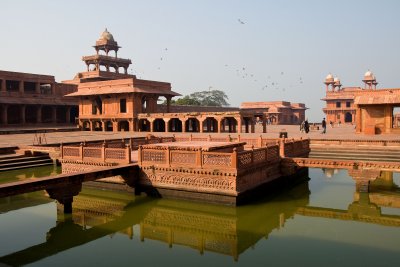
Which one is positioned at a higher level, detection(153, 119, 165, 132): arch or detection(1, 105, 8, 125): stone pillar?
detection(1, 105, 8, 125): stone pillar

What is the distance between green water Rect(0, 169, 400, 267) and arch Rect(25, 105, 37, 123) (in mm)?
32330

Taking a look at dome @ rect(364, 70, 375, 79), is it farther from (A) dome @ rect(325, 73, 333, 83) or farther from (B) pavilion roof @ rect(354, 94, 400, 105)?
(B) pavilion roof @ rect(354, 94, 400, 105)

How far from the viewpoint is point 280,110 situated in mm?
66688

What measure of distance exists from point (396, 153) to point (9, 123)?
37.6m

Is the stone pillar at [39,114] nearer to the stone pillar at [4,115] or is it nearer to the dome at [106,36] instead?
the stone pillar at [4,115]

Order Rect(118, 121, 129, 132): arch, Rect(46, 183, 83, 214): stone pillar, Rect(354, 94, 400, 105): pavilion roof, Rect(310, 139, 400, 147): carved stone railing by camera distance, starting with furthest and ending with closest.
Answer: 1. Rect(118, 121, 129, 132): arch
2. Rect(354, 94, 400, 105): pavilion roof
3. Rect(310, 139, 400, 147): carved stone railing
4. Rect(46, 183, 83, 214): stone pillar

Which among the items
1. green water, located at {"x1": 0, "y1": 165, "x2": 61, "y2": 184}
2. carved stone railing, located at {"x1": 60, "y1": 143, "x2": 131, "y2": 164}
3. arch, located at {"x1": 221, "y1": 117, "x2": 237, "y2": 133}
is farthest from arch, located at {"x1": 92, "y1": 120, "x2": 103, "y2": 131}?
carved stone railing, located at {"x1": 60, "y1": 143, "x2": 131, "y2": 164}

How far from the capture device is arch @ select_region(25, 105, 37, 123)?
1708 inches

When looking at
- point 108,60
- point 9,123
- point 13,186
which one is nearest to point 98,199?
point 13,186

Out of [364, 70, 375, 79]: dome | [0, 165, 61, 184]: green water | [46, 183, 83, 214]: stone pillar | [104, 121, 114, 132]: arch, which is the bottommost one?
[0, 165, 61, 184]: green water

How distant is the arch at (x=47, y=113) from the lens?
45.3m

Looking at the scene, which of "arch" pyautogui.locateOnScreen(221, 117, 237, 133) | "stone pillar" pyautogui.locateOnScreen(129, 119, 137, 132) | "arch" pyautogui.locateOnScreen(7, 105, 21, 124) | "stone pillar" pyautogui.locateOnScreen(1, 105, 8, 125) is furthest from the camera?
"arch" pyautogui.locateOnScreen(7, 105, 21, 124)

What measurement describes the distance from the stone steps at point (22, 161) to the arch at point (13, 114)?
22.7 m

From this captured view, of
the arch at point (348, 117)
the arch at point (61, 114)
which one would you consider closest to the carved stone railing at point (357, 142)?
the arch at point (61, 114)
